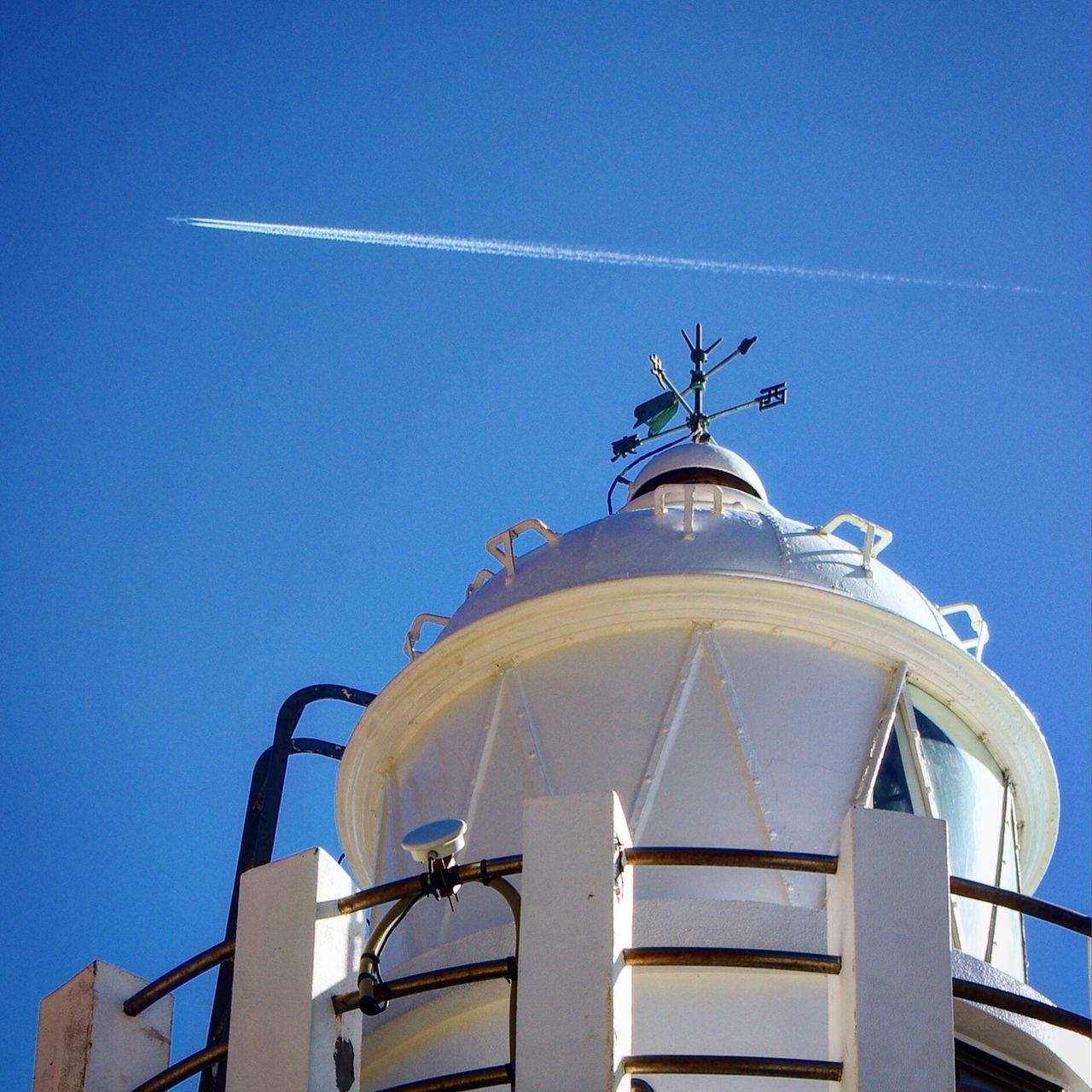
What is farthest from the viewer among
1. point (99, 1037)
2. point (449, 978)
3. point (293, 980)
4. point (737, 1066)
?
point (99, 1037)

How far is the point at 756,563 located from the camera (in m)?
10.2

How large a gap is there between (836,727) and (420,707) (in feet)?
7.59

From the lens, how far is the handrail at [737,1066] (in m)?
6.43

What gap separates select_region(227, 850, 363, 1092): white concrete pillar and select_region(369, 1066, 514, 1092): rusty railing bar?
12.7 inches

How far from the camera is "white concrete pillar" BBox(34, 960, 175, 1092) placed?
24.5ft

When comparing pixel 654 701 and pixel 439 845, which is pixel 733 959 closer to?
pixel 439 845

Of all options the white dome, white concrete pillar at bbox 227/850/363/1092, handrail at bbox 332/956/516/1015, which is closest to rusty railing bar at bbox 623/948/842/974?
handrail at bbox 332/956/516/1015

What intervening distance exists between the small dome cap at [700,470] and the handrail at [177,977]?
18.5ft

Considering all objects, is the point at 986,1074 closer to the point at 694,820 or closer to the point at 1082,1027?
the point at 1082,1027

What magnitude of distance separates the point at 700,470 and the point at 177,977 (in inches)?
229

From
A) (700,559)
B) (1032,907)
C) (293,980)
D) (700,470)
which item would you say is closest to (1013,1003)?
(1032,907)

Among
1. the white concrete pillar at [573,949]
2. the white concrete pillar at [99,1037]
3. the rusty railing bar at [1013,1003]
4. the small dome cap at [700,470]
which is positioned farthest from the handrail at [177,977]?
the small dome cap at [700,470]

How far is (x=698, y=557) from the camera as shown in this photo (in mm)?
10320

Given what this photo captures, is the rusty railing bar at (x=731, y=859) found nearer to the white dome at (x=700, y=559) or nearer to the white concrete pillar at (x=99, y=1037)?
the white concrete pillar at (x=99, y=1037)
